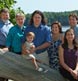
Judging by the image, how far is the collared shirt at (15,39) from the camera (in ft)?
24.3

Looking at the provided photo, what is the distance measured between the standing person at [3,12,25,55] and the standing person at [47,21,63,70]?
0.66 m

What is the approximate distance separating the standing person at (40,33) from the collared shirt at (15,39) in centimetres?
14

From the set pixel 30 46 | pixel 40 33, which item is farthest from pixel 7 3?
pixel 30 46

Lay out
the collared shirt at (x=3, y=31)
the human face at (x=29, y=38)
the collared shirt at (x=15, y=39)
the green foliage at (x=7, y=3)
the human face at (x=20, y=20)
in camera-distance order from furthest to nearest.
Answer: the green foliage at (x=7, y=3) → the collared shirt at (x=3, y=31) → the human face at (x=20, y=20) → the collared shirt at (x=15, y=39) → the human face at (x=29, y=38)

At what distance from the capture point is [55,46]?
7.11m

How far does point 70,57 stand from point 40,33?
83 cm

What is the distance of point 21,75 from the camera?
7070 mm

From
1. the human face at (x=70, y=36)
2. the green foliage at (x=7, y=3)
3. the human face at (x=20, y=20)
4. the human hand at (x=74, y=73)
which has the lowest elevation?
the green foliage at (x=7, y=3)

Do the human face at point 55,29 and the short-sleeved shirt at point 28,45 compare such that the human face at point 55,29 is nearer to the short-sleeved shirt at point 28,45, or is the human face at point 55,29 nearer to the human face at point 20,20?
the short-sleeved shirt at point 28,45

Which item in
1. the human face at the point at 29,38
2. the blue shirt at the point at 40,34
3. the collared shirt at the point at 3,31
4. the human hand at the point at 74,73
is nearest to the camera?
the human hand at the point at 74,73

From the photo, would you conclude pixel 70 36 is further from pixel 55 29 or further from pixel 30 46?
pixel 30 46

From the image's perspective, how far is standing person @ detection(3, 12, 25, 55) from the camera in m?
7.41

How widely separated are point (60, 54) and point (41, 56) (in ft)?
1.28

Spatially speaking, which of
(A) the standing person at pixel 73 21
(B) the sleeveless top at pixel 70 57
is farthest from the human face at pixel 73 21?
(B) the sleeveless top at pixel 70 57
